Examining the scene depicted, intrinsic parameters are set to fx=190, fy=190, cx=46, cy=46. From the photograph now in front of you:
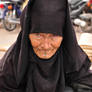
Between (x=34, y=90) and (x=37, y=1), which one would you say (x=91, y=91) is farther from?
(x=37, y=1)

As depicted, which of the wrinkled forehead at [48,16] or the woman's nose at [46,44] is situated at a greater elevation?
the wrinkled forehead at [48,16]

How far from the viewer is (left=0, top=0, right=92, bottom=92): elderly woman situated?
1.01 metres

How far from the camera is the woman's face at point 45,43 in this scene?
1053mm

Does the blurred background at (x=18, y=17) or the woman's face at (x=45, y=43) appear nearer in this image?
the woman's face at (x=45, y=43)

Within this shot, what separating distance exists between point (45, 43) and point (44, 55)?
0.24 feet

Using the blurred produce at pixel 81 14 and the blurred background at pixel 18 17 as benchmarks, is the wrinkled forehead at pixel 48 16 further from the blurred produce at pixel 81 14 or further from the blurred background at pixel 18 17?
the blurred produce at pixel 81 14

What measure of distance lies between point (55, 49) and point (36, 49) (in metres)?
0.11

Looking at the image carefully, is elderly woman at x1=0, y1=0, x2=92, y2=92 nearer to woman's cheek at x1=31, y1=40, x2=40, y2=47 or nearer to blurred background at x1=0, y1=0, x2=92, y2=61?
woman's cheek at x1=31, y1=40, x2=40, y2=47

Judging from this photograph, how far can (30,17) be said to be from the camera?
1.04 m

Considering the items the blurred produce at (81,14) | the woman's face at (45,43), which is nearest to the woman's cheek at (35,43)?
the woman's face at (45,43)

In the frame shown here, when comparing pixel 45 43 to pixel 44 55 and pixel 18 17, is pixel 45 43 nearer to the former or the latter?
pixel 44 55

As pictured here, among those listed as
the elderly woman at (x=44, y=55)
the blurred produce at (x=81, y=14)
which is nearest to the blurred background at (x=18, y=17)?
the blurred produce at (x=81, y=14)

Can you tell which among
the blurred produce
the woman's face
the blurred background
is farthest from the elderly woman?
the blurred produce

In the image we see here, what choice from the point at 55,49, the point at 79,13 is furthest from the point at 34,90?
the point at 79,13
